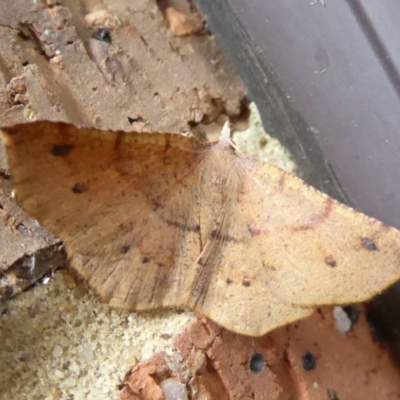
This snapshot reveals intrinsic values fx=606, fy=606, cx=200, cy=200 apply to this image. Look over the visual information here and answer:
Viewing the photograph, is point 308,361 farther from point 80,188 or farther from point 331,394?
point 80,188

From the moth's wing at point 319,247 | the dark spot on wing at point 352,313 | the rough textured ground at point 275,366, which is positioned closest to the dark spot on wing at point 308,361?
the rough textured ground at point 275,366

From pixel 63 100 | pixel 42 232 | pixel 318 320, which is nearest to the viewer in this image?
pixel 42 232

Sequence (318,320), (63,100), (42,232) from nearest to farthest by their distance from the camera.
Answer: (42,232)
(63,100)
(318,320)

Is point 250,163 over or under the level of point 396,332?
over

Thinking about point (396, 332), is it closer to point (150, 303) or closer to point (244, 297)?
point (244, 297)

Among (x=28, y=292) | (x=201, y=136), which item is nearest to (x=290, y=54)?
(x=201, y=136)

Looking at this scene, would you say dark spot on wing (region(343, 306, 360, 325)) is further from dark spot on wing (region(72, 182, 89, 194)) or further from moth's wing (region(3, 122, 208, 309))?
dark spot on wing (region(72, 182, 89, 194))

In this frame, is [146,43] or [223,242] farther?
[146,43]
